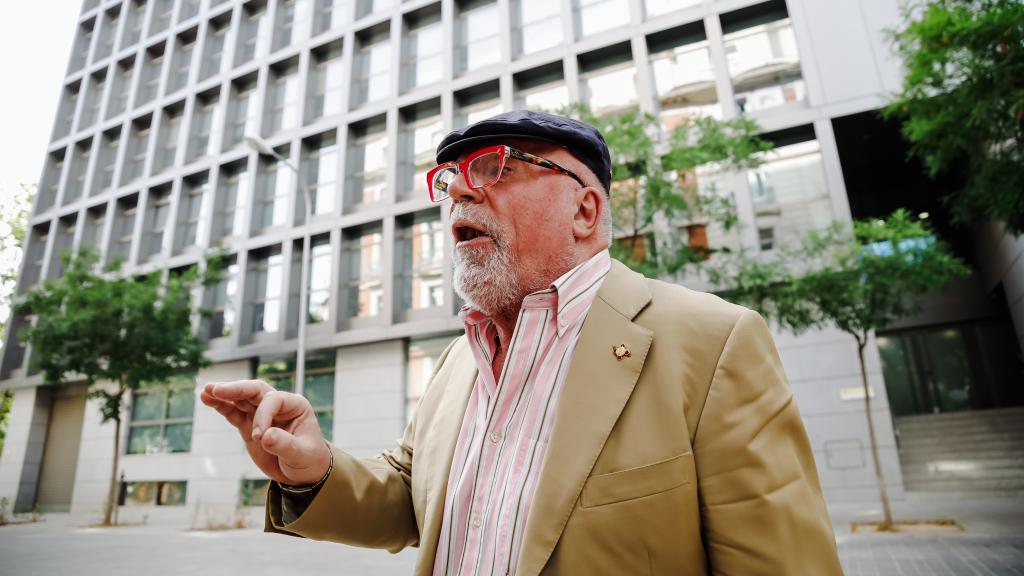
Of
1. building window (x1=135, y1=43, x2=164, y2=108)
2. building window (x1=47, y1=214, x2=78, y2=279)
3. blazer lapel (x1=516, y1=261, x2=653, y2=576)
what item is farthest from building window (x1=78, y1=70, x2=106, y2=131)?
blazer lapel (x1=516, y1=261, x2=653, y2=576)

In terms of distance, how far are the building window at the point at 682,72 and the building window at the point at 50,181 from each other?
27140 millimetres

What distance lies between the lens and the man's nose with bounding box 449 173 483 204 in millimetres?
1682

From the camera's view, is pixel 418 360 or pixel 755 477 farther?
pixel 418 360

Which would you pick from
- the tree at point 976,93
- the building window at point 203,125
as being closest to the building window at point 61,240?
the building window at point 203,125

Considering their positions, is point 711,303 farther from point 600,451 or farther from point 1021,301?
point 1021,301

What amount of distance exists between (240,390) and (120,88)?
1268 inches

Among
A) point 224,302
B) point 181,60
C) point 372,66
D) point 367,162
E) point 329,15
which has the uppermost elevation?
point 181,60

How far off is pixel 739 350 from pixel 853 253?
10.4 metres

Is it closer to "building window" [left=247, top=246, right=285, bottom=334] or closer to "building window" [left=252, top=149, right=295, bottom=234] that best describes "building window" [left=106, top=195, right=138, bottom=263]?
"building window" [left=252, top=149, right=295, bottom=234]

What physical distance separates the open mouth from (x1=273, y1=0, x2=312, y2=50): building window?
23.8 metres

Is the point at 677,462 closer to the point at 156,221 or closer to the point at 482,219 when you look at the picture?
the point at 482,219

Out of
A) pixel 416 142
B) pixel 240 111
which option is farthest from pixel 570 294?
pixel 240 111

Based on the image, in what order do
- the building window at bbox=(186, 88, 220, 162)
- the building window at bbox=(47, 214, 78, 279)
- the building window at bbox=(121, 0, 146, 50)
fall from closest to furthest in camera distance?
the building window at bbox=(186, 88, 220, 162) → the building window at bbox=(47, 214, 78, 279) → the building window at bbox=(121, 0, 146, 50)

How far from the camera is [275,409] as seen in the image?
134cm
